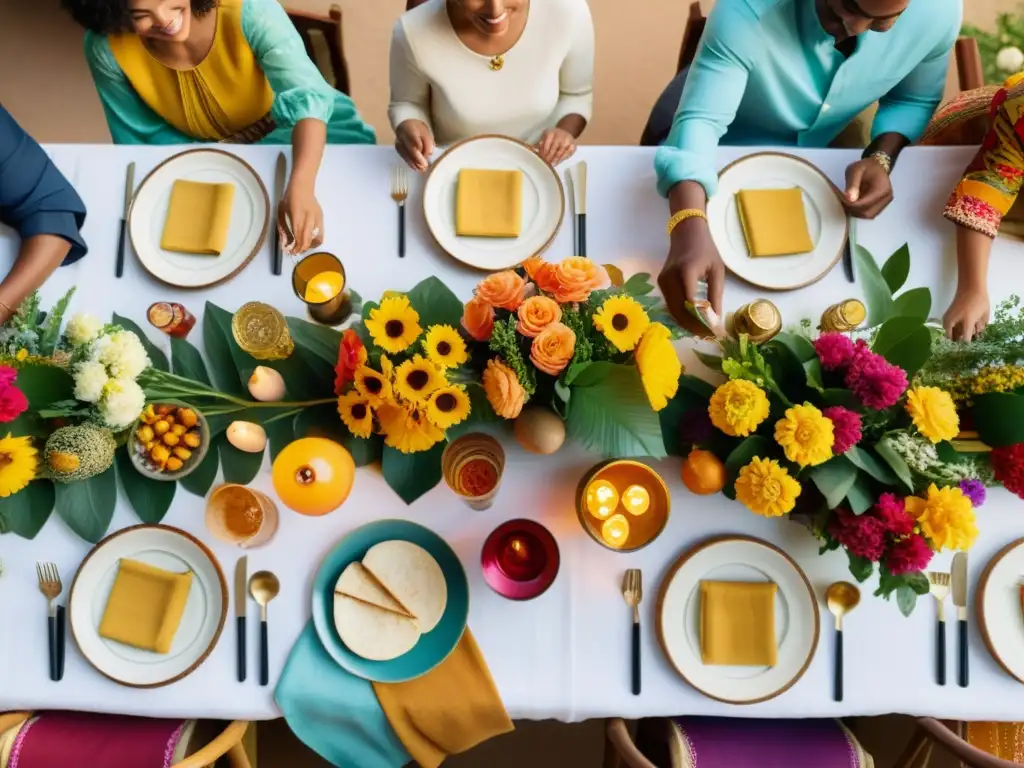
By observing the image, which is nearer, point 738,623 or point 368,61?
point 738,623

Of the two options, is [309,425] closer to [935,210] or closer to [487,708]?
[487,708]

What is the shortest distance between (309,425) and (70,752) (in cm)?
70

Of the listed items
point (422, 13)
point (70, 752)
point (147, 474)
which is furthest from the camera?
point (422, 13)

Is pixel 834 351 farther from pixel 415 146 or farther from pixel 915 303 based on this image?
pixel 415 146

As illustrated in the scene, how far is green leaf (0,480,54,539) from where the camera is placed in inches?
39.4

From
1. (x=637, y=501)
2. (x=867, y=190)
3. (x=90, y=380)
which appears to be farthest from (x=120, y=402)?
(x=867, y=190)

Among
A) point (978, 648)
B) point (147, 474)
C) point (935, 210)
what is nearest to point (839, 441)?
point (978, 648)

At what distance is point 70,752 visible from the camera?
1.08 meters

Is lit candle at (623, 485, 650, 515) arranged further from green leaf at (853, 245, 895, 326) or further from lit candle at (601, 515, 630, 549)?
green leaf at (853, 245, 895, 326)

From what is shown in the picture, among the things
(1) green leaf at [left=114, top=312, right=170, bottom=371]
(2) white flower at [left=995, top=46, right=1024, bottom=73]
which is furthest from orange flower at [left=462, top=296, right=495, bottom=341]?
(2) white flower at [left=995, top=46, right=1024, bottom=73]

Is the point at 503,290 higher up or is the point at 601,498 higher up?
the point at 503,290

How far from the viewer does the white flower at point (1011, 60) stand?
1.78 meters

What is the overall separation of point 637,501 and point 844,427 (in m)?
0.30

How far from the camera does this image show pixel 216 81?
1.31 metres
